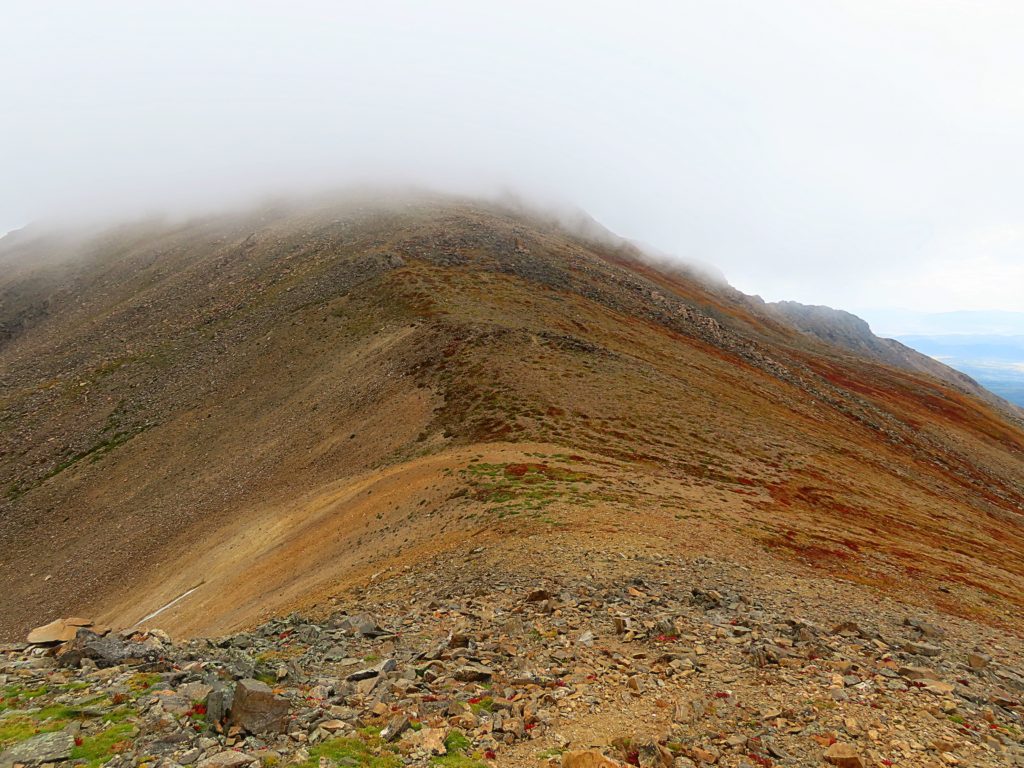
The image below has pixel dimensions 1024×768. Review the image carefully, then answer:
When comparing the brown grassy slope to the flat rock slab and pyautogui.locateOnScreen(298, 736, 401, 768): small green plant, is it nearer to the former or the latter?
the flat rock slab

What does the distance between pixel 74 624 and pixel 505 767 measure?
16.0 metres

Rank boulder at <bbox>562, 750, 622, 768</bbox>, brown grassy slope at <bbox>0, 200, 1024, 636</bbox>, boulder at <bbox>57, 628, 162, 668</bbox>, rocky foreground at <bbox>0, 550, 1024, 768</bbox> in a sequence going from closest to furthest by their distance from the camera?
1. boulder at <bbox>562, 750, 622, 768</bbox>
2. rocky foreground at <bbox>0, 550, 1024, 768</bbox>
3. boulder at <bbox>57, 628, 162, 668</bbox>
4. brown grassy slope at <bbox>0, 200, 1024, 636</bbox>

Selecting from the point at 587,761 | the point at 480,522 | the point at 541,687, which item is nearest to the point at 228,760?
the point at 587,761

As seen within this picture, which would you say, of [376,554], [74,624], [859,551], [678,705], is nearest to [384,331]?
[376,554]

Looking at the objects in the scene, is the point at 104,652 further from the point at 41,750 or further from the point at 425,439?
the point at 425,439

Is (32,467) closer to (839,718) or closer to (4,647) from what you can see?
(4,647)

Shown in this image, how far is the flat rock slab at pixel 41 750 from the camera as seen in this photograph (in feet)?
29.4

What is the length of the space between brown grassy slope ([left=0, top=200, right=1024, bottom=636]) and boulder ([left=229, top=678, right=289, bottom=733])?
1139 centimetres

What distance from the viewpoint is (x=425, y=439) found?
123 ft

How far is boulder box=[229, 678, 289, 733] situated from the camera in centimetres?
1008

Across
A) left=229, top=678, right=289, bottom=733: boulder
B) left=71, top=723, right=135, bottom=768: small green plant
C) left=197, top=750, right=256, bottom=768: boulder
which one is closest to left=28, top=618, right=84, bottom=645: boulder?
left=71, top=723, right=135, bottom=768: small green plant

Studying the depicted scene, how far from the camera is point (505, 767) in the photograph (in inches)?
374

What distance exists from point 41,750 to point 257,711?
3.58m

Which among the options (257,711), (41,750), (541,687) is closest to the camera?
→ (41,750)
